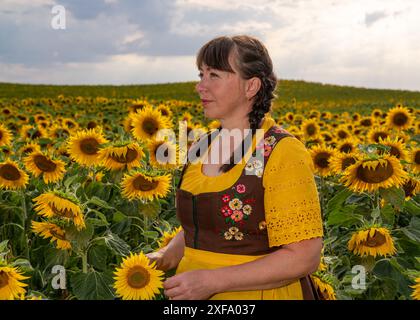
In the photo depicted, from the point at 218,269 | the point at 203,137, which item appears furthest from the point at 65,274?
the point at 218,269

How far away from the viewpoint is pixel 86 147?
646 cm

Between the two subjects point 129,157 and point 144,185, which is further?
point 129,157

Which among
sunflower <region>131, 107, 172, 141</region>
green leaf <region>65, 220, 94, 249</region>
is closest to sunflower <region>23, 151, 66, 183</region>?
sunflower <region>131, 107, 172, 141</region>

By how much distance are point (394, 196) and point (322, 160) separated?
244 cm

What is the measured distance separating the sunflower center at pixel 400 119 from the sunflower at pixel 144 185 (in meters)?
6.50

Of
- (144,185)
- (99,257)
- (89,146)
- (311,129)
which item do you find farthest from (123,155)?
(311,129)

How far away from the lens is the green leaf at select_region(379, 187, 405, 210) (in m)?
4.97

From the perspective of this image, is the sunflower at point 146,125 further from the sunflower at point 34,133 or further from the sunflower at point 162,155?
the sunflower at point 34,133

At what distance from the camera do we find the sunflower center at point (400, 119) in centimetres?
1031

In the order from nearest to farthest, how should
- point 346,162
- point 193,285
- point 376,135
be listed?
point 193,285, point 346,162, point 376,135

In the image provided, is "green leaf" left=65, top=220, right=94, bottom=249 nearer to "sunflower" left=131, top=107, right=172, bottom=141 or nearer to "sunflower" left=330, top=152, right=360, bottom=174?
"sunflower" left=330, top=152, right=360, bottom=174

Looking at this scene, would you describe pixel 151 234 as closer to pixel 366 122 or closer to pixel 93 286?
pixel 93 286

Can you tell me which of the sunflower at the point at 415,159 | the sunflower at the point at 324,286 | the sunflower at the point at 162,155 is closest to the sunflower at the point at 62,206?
the sunflower at the point at 324,286
